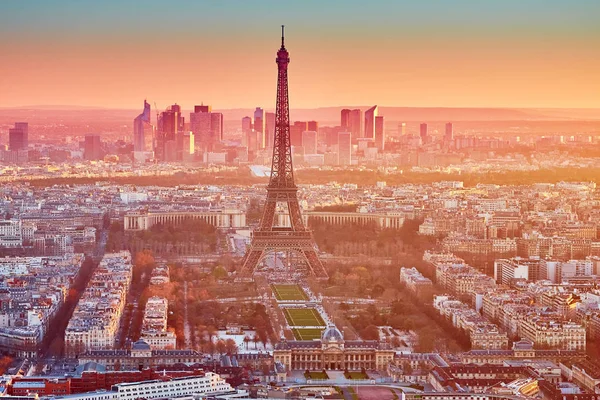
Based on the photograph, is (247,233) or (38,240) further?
(247,233)

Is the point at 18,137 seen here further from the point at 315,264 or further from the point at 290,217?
the point at 315,264

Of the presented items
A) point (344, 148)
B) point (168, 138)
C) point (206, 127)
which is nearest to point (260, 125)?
point (206, 127)

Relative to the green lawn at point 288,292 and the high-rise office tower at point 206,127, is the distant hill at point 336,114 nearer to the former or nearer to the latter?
the high-rise office tower at point 206,127

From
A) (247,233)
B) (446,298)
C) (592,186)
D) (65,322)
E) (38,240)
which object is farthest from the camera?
(592,186)

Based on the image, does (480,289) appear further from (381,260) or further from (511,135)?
(511,135)

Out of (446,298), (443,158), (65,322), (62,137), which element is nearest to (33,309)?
(65,322)

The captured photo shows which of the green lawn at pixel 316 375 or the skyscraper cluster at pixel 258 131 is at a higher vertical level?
the skyscraper cluster at pixel 258 131

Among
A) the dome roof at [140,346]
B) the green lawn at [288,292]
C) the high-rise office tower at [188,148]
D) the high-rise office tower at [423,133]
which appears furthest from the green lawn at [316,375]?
the high-rise office tower at [188,148]
